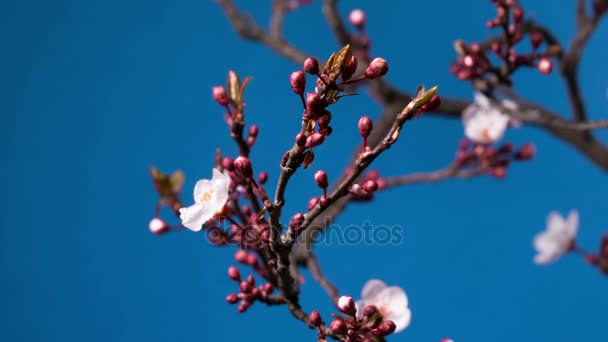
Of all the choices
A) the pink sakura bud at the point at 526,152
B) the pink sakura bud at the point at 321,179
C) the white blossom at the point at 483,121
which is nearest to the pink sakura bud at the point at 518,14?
the white blossom at the point at 483,121

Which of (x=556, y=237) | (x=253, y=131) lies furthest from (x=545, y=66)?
(x=253, y=131)

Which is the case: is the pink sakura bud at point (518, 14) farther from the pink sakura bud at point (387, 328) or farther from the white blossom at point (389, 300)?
the pink sakura bud at point (387, 328)

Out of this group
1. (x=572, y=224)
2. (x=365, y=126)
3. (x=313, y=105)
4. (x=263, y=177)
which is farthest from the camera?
(x=572, y=224)

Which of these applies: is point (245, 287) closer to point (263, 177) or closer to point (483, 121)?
point (263, 177)

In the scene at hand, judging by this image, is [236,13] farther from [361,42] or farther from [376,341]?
[376,341]

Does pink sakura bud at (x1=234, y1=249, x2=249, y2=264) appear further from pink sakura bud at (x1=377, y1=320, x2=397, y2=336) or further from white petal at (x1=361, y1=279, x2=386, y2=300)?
pink sakura bud at (x1=377, y1=320, x2=397, y2=336)
